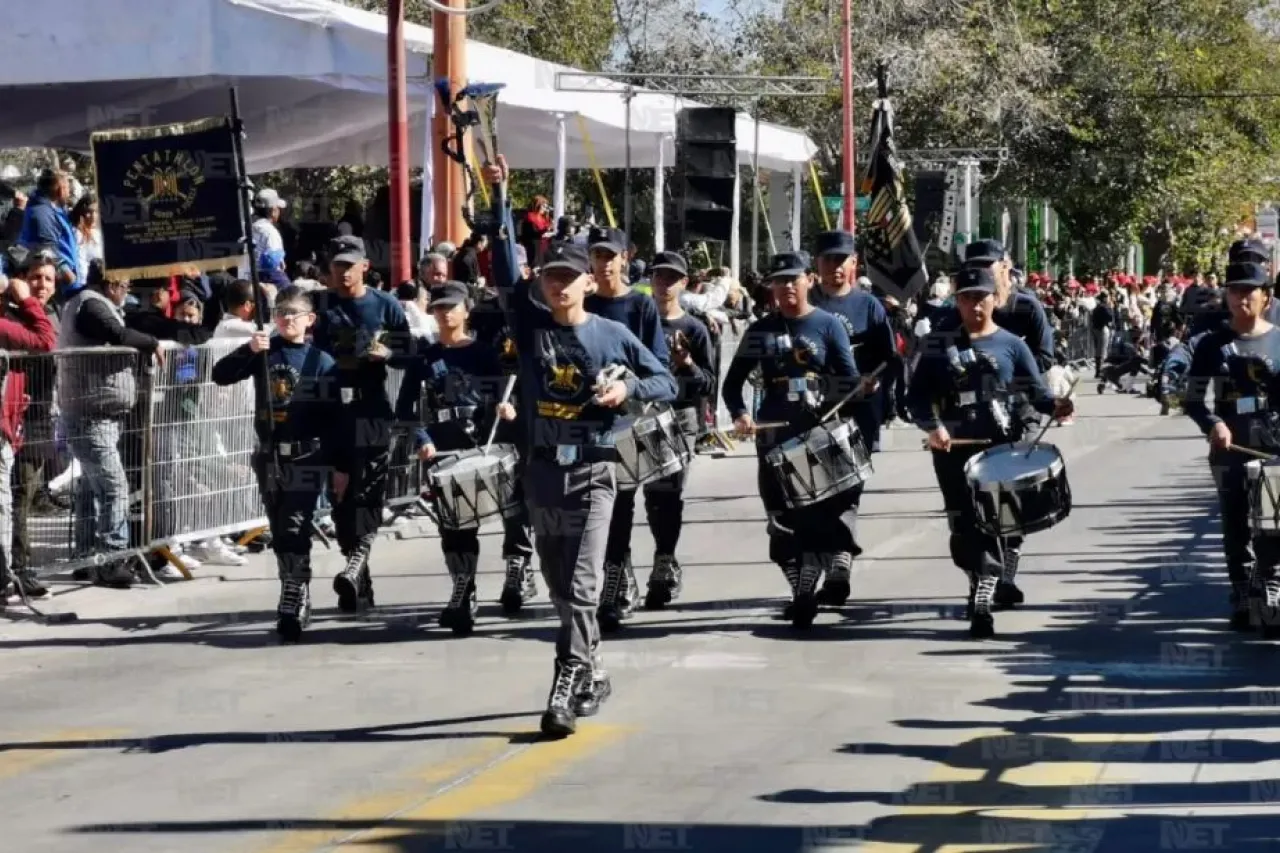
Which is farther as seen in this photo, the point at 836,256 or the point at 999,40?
the point at 999,40

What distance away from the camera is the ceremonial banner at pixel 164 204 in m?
13.9

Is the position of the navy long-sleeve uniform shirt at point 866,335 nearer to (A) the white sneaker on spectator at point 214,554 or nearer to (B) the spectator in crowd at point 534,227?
(A) the white sneaker on spectator at point 214,554

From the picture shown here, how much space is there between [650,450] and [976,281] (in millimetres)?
1865

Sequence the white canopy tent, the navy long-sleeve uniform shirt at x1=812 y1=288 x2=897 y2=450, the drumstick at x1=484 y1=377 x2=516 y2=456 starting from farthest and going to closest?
1. the white canopy tent
2. the navy long-sleeve uniform shirt at x1=812 y1=288 x2=897 y2=450
3. the drumstick at x1=484 y1=377 x2=516 y2=456

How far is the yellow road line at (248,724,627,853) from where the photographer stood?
24.5 ft

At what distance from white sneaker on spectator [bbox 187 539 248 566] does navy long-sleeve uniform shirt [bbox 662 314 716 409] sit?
3777 mm

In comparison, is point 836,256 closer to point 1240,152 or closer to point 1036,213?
point 1240,152

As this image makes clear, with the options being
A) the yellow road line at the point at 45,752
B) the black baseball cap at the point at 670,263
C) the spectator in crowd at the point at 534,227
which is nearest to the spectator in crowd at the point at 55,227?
the black baseball cap at the point at 670,263

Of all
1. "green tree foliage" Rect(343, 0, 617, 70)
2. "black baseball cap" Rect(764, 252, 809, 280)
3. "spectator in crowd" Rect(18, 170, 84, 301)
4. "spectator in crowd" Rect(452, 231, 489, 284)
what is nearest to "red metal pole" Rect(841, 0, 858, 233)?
"green tree foliage" Rect(343, 0, 617, 70)

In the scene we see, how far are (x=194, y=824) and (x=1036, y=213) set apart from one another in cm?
6433

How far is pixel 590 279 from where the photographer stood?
31.8 ft

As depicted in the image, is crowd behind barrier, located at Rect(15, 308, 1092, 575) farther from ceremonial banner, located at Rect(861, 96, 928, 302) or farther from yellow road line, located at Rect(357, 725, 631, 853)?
ceremonial banner, located at Rect(861, 96, 928, 302)

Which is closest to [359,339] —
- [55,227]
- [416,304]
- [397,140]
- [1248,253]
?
[1248,253]

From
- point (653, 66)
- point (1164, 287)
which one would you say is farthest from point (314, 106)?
point (1164, 287)
